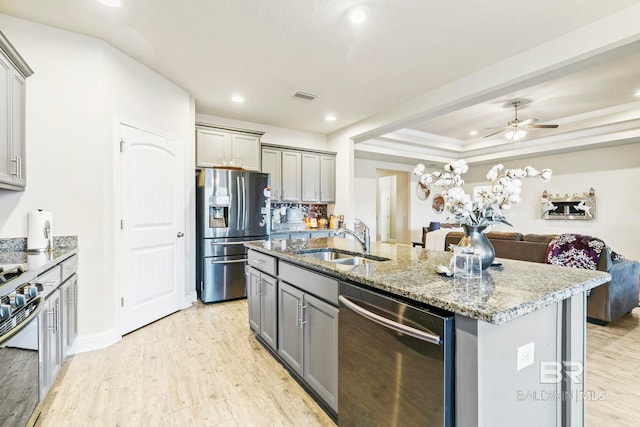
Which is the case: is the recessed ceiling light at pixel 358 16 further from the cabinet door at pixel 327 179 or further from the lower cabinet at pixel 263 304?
the cabinet door at pixel 327 179

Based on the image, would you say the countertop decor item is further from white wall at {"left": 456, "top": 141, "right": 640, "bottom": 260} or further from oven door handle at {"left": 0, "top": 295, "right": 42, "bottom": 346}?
white wall at {"left": 456, "top": 141, "right": 640, "bottom": 260}

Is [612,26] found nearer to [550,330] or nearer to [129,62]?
[550,330]

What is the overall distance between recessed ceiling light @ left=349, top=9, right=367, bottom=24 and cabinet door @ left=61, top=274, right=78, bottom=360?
293cm

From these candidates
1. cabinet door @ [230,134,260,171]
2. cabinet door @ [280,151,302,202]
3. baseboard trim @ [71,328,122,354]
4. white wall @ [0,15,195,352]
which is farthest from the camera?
cabinet door @ [280,151,302,202]

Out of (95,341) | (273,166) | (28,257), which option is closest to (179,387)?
(95,341)

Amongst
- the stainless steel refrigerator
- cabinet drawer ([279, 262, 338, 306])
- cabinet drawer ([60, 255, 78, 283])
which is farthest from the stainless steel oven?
the stainless steel refrigerator

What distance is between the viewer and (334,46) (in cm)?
277

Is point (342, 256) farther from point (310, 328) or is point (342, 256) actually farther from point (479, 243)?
point (479, 243)

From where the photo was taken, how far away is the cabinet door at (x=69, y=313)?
6.82 ft

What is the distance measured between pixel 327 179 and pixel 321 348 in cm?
402

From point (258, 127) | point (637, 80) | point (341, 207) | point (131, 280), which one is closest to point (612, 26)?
point (637, 80)

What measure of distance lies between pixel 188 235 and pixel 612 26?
4.60 meters

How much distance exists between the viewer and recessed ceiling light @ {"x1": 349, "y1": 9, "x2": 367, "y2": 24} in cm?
227

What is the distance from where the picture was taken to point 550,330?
126 centimetres
